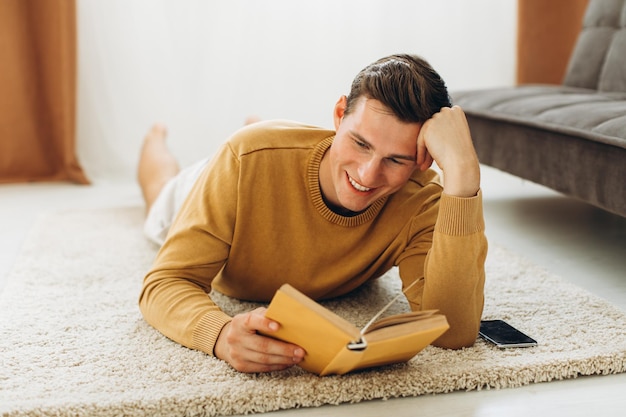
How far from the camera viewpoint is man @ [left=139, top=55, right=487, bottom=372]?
135cm

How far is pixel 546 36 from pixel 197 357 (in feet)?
9.17

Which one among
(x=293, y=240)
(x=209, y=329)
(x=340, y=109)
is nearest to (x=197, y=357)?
(x=209, y=329)

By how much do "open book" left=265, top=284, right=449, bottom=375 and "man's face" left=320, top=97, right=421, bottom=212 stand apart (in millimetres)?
252

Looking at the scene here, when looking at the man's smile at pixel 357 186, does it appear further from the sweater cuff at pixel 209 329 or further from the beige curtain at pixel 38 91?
the beige curtain at pixel 38 91

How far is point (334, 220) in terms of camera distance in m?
1.56

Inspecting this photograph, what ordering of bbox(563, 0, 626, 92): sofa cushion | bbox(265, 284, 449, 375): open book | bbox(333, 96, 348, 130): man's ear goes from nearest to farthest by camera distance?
bbox(265, 284, 449, 375): open book → bbox(333, 96, 348, 130): man's ear → bbox(563, 0, 626, 92): sofa cushion

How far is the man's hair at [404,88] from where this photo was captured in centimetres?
134

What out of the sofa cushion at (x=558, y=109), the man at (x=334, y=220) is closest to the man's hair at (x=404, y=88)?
the man at (x=334, y=220)

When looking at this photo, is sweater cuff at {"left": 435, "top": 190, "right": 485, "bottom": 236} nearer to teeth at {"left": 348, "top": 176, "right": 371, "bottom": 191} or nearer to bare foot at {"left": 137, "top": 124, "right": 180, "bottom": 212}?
teeth at {"left": 348, "top": 176, "right": 371, "bottom": 191}

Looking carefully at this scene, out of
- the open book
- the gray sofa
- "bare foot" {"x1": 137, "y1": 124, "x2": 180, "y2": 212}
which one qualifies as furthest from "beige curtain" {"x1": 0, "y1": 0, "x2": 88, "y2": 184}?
the open book

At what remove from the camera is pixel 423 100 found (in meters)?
1.37

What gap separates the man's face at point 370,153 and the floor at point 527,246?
0.37 metres

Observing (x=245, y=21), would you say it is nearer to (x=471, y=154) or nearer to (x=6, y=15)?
(x=6, y=15)

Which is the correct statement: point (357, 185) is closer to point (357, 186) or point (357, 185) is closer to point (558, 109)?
point (357, 186)
